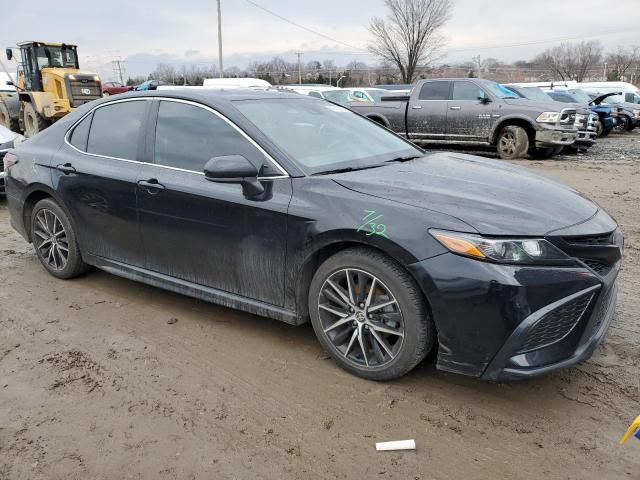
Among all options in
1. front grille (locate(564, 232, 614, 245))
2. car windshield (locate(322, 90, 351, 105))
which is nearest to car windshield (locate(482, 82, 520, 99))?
car windshield (locate(322, 90, 351, 105))

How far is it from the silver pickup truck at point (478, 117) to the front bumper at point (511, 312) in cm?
1046

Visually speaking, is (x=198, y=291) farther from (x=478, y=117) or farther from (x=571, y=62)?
(x=571, y=62)

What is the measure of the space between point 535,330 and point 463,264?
1.51ft

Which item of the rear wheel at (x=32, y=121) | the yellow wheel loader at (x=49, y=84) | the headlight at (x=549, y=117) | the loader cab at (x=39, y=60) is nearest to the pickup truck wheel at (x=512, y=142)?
the headlight at (x=549, y=117)

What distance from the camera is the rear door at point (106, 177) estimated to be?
3992 millimetres

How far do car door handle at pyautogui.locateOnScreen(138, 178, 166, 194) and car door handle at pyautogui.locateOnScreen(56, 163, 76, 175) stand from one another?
90 cm

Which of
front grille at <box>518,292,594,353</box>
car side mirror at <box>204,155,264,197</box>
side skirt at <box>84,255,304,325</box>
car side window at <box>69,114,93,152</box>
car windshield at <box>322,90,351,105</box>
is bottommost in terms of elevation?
side skirt at <box>84,255,304,325</box>

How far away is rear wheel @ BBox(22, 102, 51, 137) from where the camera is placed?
53.7 feet

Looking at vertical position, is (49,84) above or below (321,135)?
above

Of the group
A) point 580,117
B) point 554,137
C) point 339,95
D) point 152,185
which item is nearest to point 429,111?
point 554,137

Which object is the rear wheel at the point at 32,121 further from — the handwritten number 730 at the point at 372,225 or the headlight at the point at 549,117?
the handwritten number 730 at the point at 372,225

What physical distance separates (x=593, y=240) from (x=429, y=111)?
36.2ft

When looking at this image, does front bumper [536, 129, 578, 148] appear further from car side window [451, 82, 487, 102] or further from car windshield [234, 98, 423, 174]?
car windshield [234, 98, 423, 174]

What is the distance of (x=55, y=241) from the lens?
469 cm
